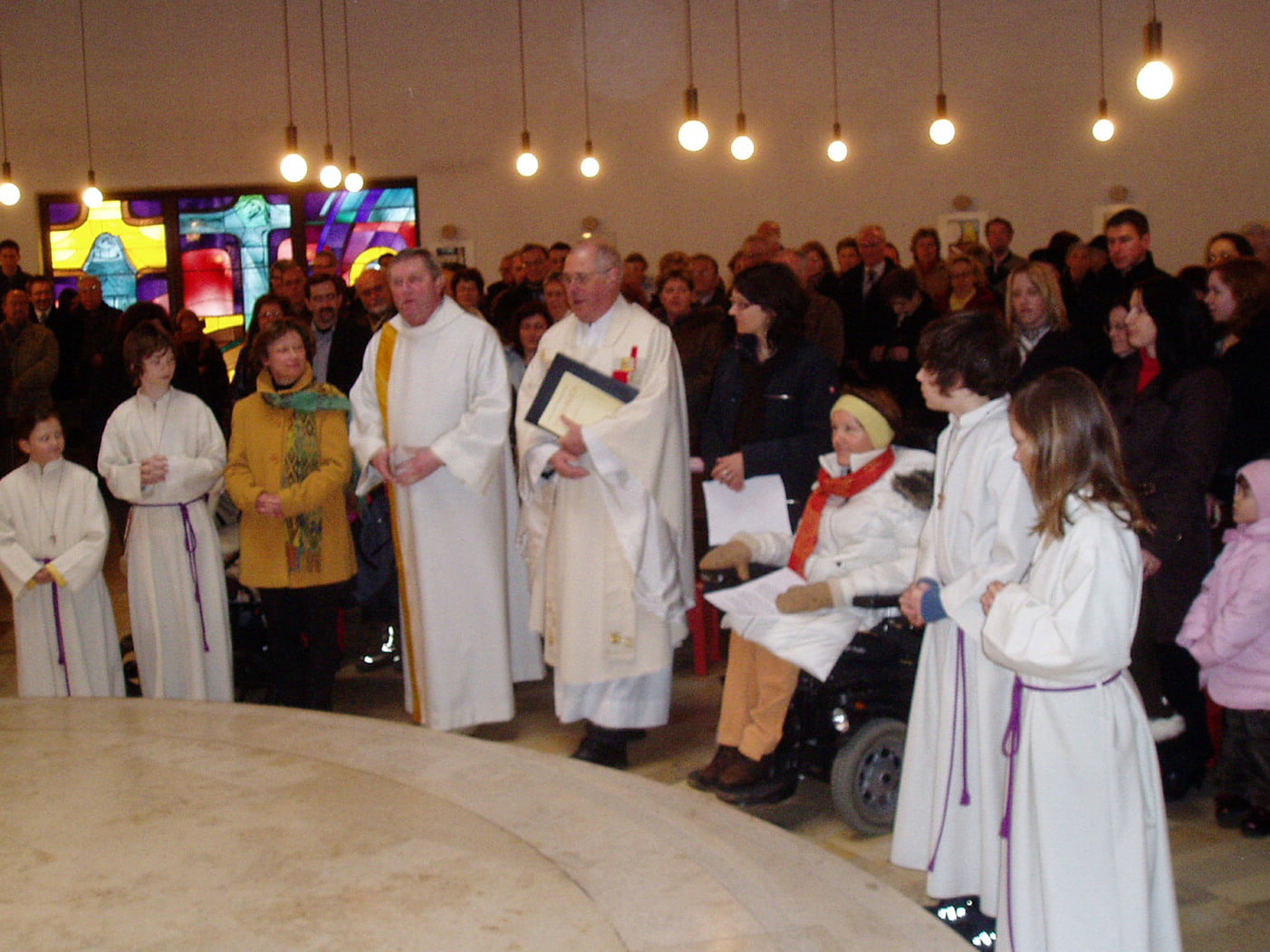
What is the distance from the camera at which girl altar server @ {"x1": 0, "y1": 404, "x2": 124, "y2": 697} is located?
16.7 ft

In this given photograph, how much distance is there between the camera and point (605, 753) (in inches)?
191

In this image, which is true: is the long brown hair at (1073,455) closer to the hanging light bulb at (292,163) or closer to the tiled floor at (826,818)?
the tiled floor at (826,818)

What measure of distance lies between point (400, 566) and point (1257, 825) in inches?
119

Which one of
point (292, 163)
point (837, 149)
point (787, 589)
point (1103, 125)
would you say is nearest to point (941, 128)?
point (837, 149)

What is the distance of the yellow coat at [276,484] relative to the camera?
17.2ft

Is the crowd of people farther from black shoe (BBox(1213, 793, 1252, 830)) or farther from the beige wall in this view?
the beige wall

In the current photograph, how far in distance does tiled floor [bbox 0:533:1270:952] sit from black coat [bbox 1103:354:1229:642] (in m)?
0.64

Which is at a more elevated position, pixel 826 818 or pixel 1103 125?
pixel 1103 125

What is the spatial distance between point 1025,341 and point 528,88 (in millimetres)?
8736

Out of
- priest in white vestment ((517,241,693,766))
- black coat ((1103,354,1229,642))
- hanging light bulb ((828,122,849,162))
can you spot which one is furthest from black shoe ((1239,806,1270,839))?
hanging light bulb ((828,122,849,162))

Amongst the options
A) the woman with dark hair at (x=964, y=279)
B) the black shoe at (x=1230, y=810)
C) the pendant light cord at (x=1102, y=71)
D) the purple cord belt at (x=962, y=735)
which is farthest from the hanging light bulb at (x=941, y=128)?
the purple cord belt at (x=962, y=735)

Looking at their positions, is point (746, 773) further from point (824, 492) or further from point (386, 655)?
point (386, 655)

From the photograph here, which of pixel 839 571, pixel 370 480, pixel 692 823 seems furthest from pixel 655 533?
pixel 692 823

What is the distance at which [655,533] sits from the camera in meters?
4.86
